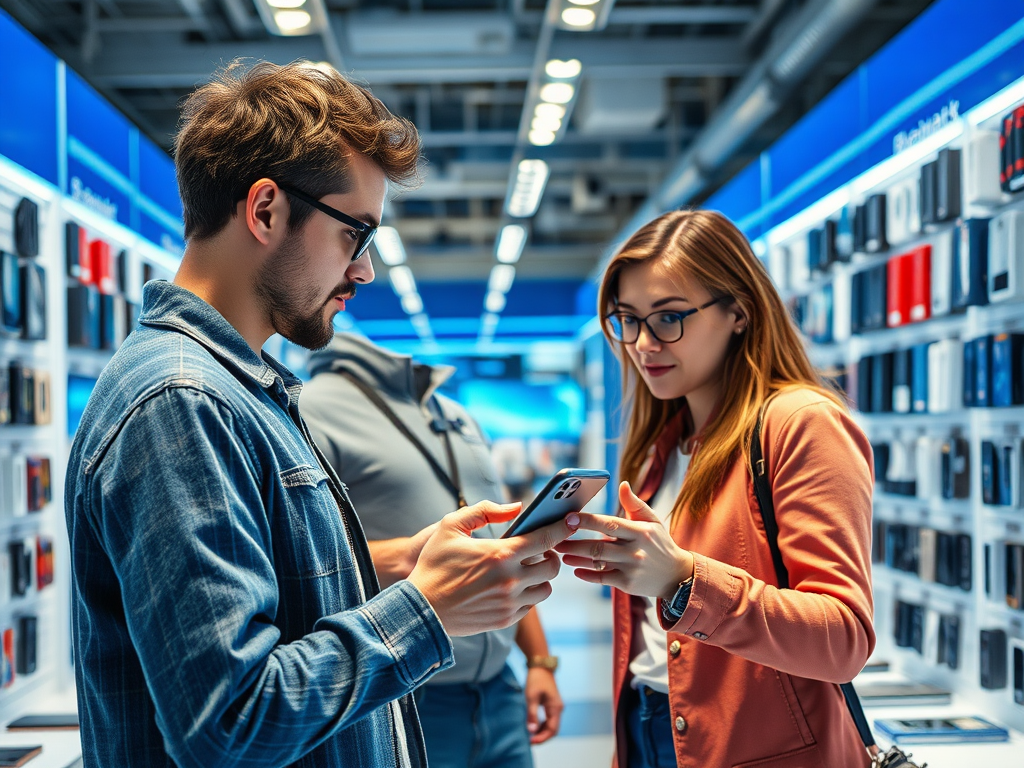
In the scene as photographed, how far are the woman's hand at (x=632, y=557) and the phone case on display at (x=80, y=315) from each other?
3.30 meters

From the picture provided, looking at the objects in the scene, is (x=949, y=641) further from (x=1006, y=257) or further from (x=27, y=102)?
(x=27, y=102)

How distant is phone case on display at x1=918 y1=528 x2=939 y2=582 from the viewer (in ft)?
10.6

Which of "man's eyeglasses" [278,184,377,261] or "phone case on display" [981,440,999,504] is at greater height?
"man's eyeglasses" [278,184,377,261]

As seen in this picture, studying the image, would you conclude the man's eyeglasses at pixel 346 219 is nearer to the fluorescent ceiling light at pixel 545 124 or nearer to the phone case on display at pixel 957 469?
the phone case on display at pixel 957 469

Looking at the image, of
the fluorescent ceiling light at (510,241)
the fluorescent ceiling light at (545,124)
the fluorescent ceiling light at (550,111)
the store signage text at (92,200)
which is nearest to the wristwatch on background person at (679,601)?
the store signage text at (92,200)

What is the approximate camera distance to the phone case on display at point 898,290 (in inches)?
135

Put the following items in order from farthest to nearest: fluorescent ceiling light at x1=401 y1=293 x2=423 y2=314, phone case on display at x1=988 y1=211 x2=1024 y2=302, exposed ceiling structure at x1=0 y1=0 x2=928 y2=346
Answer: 1. fluorescent ceiling light at x1=401 y1=293 x2=423 y2=314
2. exposed ceiling structure at x1=0 y1=0 x2=928 y2=346
3. phone case on display at x1=988 y1=211 x2=1024 y2=302

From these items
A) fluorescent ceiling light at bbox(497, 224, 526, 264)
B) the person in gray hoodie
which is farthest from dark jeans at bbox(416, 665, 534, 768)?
fluorescent ceiling light at bbox(497, 224, 526, 264)

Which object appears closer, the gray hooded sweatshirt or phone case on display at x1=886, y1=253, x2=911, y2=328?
the gray hooded sweatshirt

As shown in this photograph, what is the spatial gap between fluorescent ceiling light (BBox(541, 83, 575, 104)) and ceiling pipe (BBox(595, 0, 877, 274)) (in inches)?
35.1

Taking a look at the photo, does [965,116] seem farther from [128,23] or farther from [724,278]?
[128,23]

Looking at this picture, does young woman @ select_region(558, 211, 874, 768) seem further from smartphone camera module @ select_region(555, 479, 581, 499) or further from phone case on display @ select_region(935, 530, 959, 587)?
phone case on display @ select_region(935, 530, 959, 587)

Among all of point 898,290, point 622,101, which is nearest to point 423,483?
point 898,290

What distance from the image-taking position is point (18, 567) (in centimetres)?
332
